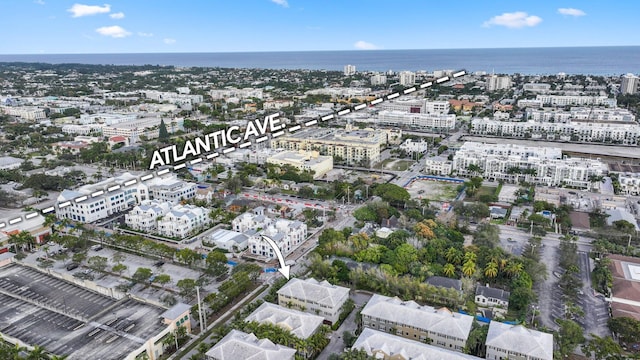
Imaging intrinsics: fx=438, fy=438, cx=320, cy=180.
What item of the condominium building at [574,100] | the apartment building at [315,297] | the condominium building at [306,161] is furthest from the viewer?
the condominium building at [574,100]

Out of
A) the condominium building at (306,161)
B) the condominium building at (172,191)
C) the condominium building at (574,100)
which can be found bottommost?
the condominium building at (172,191)

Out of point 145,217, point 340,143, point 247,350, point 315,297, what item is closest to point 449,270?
point 315,297

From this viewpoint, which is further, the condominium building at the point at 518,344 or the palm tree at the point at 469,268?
the palm tree at the point at 469,268

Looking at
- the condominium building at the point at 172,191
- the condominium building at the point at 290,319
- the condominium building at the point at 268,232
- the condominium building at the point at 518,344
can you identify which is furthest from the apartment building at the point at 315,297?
the condominium building at the point at 172,191

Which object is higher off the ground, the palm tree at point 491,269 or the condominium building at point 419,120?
the condominium building at point 419,120

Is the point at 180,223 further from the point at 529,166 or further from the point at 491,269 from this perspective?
the point at 529,166

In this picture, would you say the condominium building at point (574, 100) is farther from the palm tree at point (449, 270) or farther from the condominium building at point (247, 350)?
the condominium building at point (247, 350)
